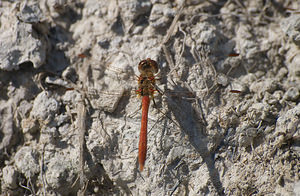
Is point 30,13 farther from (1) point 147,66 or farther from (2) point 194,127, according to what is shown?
(2) point 194,127

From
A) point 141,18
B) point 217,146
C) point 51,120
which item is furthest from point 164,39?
point 51,120

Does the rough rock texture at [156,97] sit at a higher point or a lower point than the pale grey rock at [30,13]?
lower

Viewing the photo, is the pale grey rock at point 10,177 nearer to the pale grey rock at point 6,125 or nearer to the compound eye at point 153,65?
the pale grey rock at point 6,125

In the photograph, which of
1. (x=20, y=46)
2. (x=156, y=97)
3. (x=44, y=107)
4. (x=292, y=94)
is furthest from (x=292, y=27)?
(x=20, y=46)

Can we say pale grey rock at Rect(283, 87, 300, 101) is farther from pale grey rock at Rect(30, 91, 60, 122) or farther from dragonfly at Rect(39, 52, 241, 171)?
pale grey rock at Rect(30, 91, 60, 122)

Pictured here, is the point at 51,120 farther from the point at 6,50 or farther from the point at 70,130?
the point at 6,50

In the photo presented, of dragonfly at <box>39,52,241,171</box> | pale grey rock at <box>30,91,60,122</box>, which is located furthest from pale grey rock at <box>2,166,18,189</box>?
dragonfly at <box>39,52,241,171</box>

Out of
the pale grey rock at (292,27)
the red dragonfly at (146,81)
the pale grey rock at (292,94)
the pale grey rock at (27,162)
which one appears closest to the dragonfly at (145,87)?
the red dragonfly at (146,81)

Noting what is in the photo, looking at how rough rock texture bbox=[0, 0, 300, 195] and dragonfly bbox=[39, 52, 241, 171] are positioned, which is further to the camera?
dragonfly bbox=[39, 52, 241, 171]
